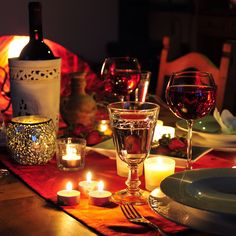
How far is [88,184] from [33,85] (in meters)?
0.39

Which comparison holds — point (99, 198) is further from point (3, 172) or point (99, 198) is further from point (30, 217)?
point (3, 172)

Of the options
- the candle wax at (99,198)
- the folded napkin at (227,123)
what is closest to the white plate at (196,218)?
the candle wax at (99,198)

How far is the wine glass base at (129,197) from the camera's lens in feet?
3.40

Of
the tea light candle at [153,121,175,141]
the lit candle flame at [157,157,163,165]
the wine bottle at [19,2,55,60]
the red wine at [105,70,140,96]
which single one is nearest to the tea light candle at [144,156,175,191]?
the lit candle flame at [157,157,163,165]

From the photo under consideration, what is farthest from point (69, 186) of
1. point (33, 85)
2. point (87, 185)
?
point (33, 85)

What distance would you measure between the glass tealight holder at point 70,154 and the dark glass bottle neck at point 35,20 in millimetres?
314

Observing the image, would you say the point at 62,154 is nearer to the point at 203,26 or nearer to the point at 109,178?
the point at 109,178

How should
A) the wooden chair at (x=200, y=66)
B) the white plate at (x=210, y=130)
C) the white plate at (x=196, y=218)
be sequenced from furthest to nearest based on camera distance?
the wooden chair at (x=200, y=66), the white plate at (x=210, y=130), the white plate at (x=196, y=218)

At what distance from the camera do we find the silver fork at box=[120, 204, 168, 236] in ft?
2.97

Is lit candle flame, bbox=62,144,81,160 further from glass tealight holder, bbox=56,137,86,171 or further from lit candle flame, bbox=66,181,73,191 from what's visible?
lit candle flame, bbox=66,181,73,191

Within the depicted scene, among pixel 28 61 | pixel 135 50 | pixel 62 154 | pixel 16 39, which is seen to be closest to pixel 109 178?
pixel 62 154

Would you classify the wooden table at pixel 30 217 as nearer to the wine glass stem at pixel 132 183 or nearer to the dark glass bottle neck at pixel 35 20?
the wine glass stem at pixel 132 183

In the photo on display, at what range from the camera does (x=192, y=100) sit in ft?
3.67

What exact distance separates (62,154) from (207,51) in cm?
354
